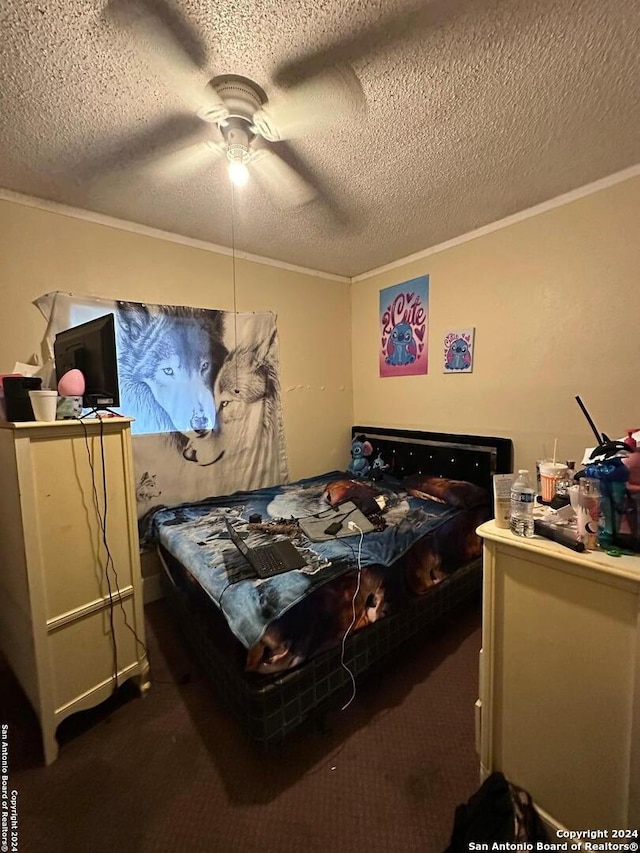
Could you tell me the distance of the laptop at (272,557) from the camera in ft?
5.15

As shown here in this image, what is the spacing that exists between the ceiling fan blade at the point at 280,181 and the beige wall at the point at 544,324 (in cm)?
134

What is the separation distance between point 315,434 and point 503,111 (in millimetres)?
2633

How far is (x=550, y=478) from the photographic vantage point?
1.40 m

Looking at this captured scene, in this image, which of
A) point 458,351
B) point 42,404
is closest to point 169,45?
point 42,404

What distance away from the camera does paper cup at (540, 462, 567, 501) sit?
140 cm

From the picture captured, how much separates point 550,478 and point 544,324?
1.41m

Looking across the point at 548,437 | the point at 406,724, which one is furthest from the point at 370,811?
the point at 548,437

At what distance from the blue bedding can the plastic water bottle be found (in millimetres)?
782

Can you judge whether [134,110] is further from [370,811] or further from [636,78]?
[370,811]

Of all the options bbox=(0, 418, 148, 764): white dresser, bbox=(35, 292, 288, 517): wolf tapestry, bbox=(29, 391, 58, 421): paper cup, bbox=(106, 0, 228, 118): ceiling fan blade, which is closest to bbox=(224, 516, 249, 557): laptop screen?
bbox=(0, 418, 148, 764): white dresser

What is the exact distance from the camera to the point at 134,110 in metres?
1.45

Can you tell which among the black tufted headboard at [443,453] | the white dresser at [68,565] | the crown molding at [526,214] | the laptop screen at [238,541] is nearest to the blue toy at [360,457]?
the black tufted headboard at [443,453]

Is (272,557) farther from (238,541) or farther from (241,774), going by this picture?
(241,774)

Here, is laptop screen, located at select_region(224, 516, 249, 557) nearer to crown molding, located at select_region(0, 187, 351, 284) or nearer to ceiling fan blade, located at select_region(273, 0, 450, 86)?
ceiling fan blade, located at select_region(273, 0, 450, 86)
